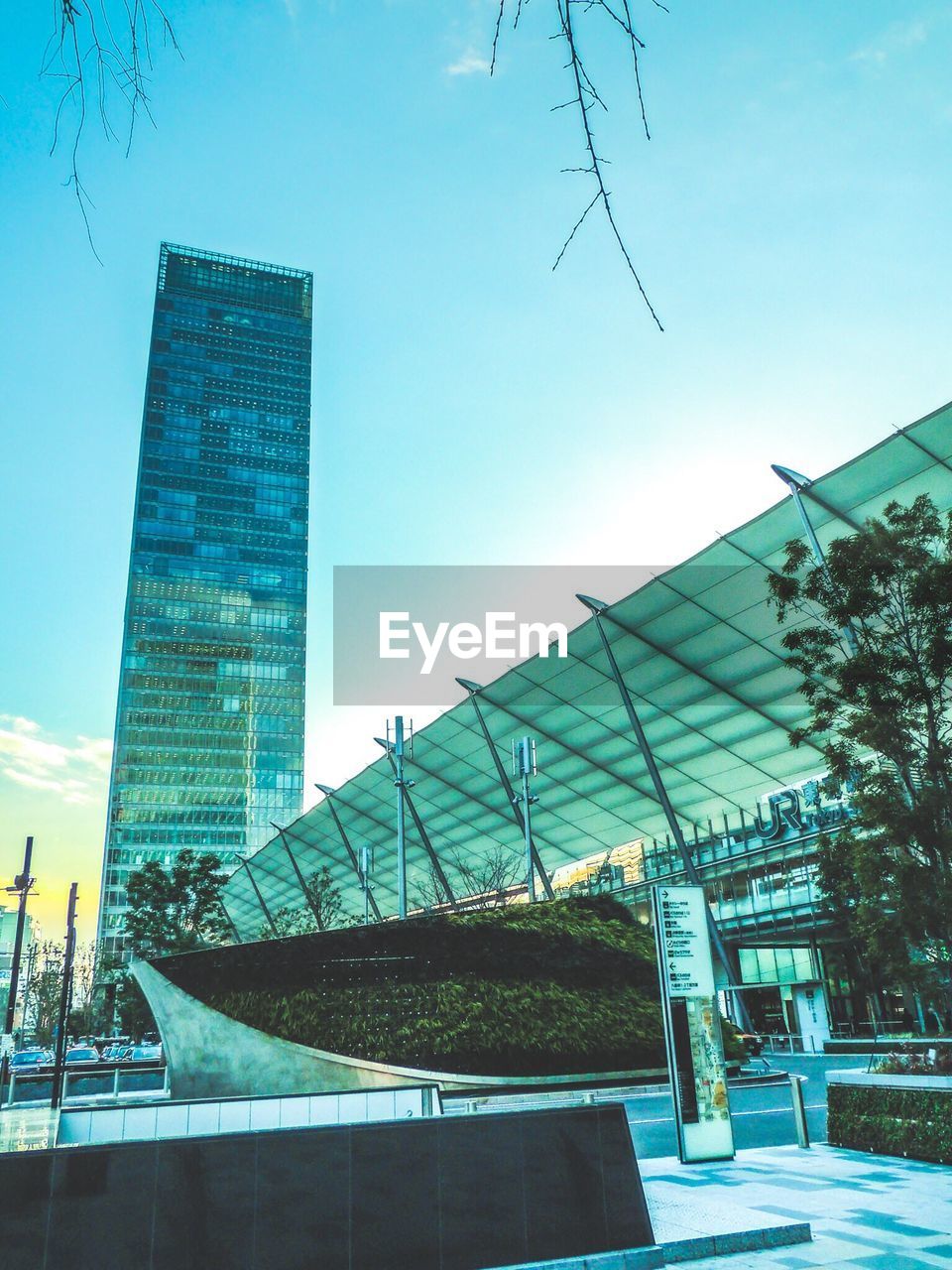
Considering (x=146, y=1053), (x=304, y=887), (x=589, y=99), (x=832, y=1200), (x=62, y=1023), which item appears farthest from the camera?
(x=304, y=887)

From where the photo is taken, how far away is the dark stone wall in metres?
6.07

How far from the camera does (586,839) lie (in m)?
51.7

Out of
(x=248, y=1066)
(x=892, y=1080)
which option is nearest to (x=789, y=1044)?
(x=248, y=1066)

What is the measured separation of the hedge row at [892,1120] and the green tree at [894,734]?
1880mm

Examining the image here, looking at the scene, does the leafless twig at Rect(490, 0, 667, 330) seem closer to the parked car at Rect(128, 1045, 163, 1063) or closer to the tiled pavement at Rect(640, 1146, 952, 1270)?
the tiled pavement at Rect(640, 1146, 952, 1270)

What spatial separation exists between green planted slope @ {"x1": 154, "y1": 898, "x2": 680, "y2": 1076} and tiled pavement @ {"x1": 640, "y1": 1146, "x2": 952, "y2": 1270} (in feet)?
22.8

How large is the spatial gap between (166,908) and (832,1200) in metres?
46.3

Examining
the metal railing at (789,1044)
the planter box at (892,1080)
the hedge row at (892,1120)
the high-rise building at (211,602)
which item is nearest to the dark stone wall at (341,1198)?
the hedge row at (892,1120)

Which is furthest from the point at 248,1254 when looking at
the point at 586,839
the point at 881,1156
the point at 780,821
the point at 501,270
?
the point at 586,839

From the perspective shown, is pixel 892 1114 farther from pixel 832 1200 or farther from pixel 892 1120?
pixel 832 1200

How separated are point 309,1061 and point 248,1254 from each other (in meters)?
13.4

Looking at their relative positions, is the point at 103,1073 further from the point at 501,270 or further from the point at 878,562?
the point at 501,270

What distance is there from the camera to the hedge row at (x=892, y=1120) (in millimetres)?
11133

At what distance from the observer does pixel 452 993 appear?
64.1ft
